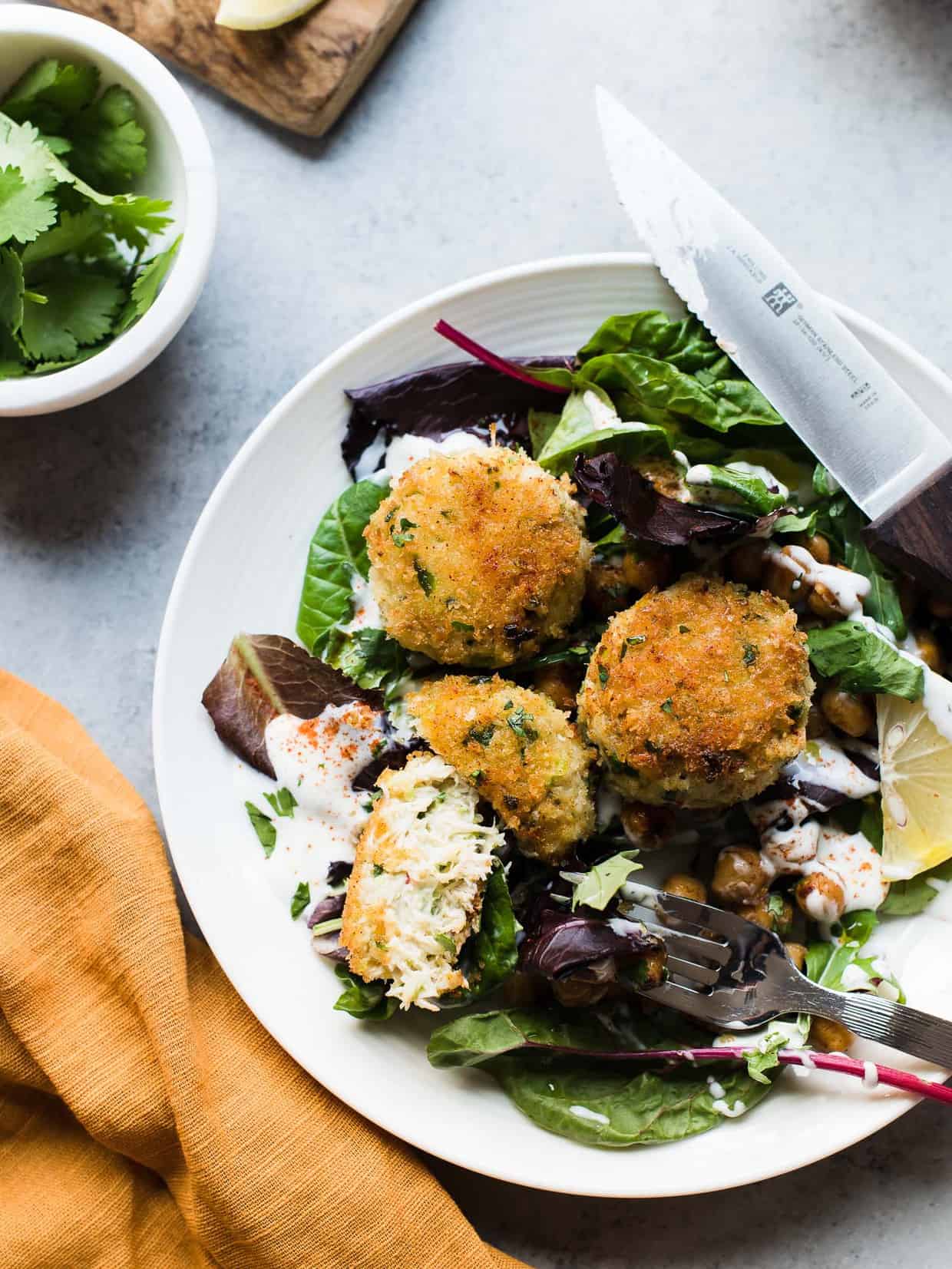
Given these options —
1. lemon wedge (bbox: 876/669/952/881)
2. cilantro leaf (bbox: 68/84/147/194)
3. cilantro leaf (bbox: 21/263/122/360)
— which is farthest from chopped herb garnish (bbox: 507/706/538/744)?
cilantro leaf (bbox: 68/84/147/194)

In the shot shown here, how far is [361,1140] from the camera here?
8.63 feet

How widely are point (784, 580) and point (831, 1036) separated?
41.0 inches

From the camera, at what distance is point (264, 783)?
2.73 m

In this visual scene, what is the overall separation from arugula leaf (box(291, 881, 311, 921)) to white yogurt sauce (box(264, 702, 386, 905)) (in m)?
0.01

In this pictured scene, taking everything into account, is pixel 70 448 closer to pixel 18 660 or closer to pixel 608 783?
pixel 18 660

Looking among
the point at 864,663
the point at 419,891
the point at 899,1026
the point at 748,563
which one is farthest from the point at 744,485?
the point at 899,1026

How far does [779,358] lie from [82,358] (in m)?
1.65

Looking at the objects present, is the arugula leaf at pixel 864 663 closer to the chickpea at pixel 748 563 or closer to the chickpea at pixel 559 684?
the chickpea at pixel 748 563

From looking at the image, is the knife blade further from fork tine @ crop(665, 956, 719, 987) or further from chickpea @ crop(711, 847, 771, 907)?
fork tine @ crop(665, 956, 719, 987)

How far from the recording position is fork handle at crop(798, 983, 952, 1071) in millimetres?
2436

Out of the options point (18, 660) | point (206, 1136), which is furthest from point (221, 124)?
point (206, 1136)

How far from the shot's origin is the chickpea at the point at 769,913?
8.41 feet

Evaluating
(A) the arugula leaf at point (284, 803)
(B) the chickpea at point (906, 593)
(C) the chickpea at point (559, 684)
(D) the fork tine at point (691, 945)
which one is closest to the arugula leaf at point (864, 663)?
(B) the chickpea at point (906, 593)

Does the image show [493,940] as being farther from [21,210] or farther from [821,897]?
[21,210]
